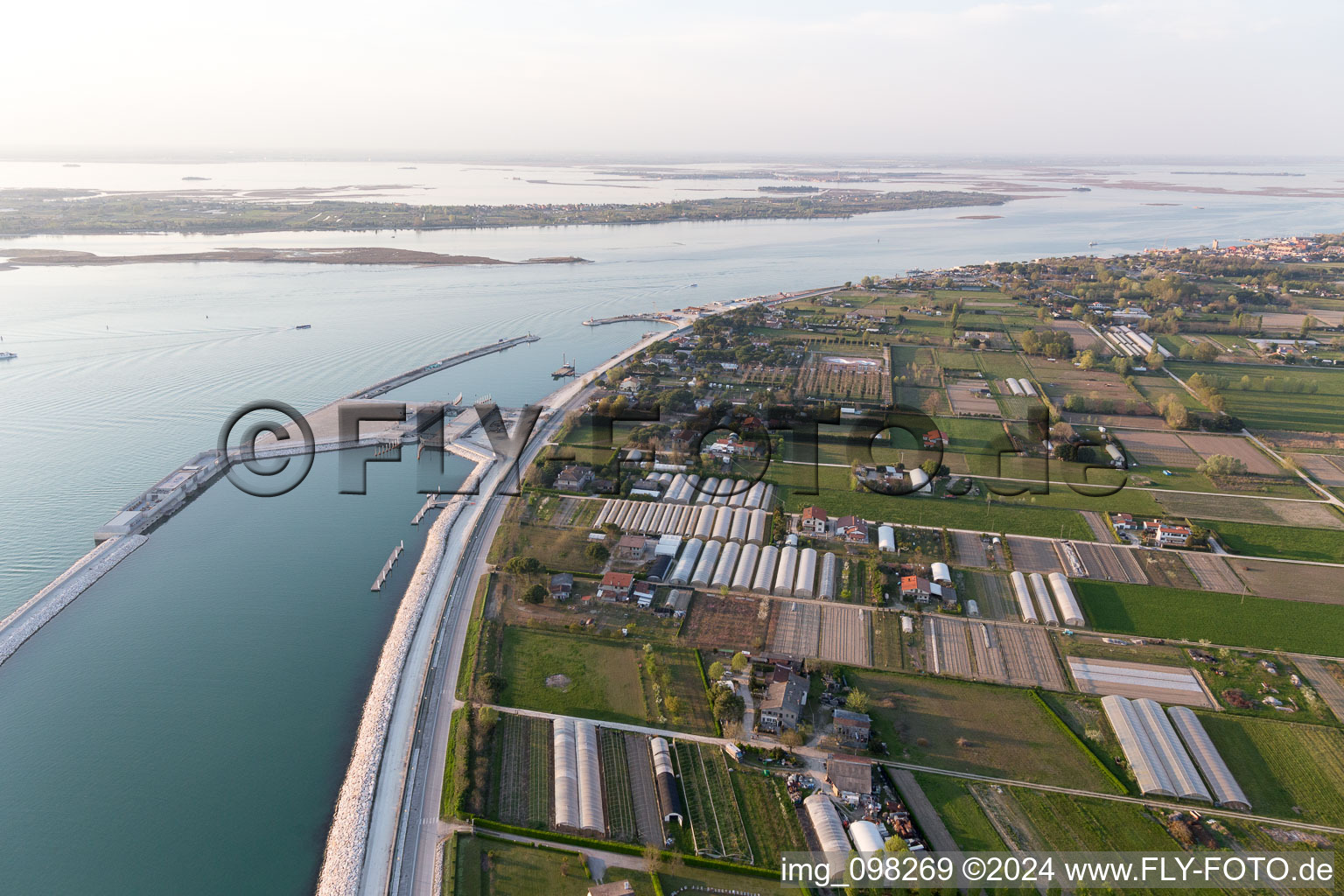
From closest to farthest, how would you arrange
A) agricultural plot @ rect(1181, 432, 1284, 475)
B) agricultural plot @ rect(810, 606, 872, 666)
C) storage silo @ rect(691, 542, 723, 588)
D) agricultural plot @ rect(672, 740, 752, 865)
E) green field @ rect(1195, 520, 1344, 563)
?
agricultural plot @ rect(672, 740, 752, 865) → agricultural plot @ rect(810, 606, 872, 666) → storage silo @ rect(691, 542, 723, 588) → green field @ rect(1195, 520, 1344, 563) → agricultural plot @ rect(1181, 432, 1284, 475)

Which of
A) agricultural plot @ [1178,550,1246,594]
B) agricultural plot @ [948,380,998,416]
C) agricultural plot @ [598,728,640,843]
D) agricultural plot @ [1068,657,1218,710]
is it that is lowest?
agricultural plot @ [598,728,640,843]

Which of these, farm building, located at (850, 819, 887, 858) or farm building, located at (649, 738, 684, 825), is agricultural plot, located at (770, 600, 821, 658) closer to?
farm building, located at (649, 738, 684, 825)

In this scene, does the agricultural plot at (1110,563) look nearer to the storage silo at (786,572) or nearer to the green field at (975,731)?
the green field at (975,731)

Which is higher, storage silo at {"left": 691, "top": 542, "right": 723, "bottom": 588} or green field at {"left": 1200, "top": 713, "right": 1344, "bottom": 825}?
storage silo at {"left": 691, "top": 542, "right": 723, "bottom": 588}

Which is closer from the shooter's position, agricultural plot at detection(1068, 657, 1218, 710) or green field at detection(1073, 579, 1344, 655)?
agricultural plot at detection(1068, 657, 1218, 710)

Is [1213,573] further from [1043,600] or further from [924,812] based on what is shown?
[924,812]

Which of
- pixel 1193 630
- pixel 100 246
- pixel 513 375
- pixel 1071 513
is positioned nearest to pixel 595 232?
pixel 100 246

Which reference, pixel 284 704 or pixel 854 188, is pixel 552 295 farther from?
pixel 854 188

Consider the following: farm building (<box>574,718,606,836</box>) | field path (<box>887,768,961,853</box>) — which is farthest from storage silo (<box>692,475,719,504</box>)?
field path (<box>887,768,961,853</box>)

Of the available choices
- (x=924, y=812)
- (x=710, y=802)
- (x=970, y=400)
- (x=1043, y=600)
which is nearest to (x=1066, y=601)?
(x=1043, y=600)
